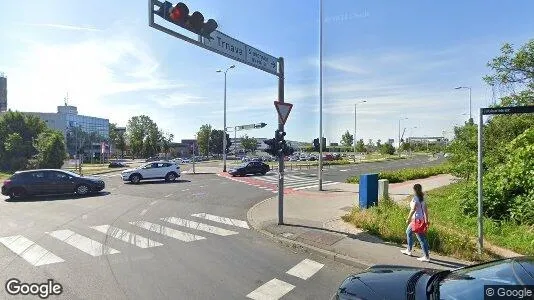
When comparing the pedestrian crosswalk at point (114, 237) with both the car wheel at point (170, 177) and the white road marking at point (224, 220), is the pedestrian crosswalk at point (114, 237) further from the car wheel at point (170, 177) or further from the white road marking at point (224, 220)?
the car wheel at point (170, 177)

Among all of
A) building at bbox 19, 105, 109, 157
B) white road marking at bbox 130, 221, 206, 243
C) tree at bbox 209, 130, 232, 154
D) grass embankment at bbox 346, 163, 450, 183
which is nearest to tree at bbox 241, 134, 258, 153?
tree at bbox 209, 130, 232, 154

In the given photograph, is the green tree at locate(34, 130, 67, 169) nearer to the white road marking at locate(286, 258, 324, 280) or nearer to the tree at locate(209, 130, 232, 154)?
the white road marking at locate(286, 258, 324, 280)

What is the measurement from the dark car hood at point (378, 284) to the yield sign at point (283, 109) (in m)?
7.06

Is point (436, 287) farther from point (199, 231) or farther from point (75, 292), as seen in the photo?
point (199, 231)

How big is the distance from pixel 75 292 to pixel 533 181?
10672 millimetres

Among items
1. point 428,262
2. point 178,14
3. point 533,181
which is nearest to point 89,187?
point 178,14

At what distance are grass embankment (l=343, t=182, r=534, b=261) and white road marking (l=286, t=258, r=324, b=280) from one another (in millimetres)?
2542

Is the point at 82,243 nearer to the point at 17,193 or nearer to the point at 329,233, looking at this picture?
the point at 329,233

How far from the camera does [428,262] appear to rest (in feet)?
24.8

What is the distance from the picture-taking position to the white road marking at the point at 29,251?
771cm

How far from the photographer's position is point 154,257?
26.3 feet

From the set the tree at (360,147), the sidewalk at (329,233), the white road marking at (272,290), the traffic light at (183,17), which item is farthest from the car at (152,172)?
the tree at (360,147)

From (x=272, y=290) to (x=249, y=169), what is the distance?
26.7 meters

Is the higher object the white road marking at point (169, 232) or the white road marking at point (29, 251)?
the white road marking at point (29, 251)
